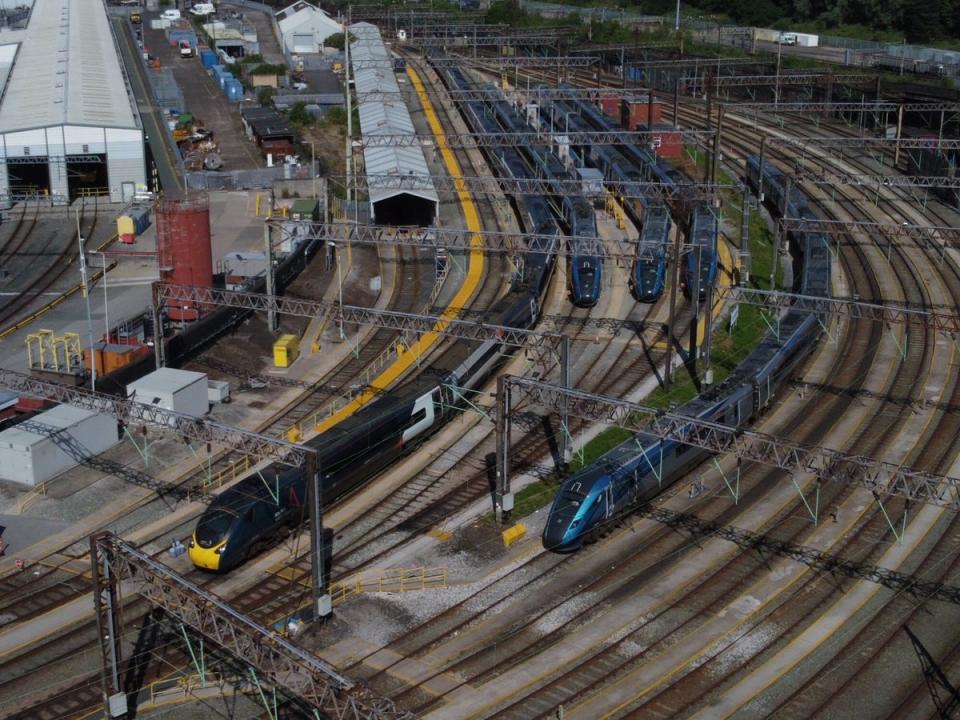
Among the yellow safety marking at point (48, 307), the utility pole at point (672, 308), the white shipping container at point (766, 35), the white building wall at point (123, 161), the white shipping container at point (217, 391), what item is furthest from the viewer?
the white shipping container at point (766, 35)

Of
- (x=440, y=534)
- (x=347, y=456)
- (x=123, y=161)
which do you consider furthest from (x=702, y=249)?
(x=123, y=161)

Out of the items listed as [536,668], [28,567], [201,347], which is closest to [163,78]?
[201,347]

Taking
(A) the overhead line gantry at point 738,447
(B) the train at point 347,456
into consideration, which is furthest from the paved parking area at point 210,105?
(A) the overhead line gantry at point 738,447

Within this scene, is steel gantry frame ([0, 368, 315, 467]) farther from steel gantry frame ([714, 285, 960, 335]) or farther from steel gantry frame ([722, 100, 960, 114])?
steel gantry frame ([722, 100, 960, 114])

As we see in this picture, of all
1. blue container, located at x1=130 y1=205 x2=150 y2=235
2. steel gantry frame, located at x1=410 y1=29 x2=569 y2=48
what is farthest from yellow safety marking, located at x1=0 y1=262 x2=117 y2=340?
steel gantry frame, located at x1=410 y1=29 x2=569 y2=48

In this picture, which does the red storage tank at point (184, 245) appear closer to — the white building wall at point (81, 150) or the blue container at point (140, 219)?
the blue container at point (140, 219)

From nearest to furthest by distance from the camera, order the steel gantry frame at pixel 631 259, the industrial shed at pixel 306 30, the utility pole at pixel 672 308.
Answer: the steel gantry frame at pixel 631 259, the utility pole at pixel 672 308, the industrial shed at pixel 306 30

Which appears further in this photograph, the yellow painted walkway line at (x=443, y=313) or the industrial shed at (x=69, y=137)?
the industrial shed at (x=69, y=137)
